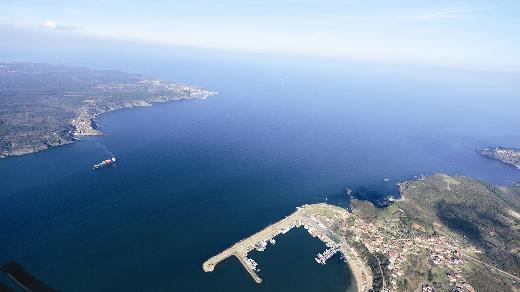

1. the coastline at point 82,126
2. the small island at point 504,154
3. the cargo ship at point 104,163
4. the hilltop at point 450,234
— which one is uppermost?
the coastline at point 82,126

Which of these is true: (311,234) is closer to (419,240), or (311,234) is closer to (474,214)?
(419,240)

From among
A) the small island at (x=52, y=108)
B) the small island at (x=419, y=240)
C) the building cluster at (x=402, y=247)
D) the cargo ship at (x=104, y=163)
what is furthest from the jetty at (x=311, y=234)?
the small island at (x=52, y=108)

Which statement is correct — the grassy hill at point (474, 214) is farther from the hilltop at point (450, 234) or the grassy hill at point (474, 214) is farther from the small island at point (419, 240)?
the small island at point (419, 240)

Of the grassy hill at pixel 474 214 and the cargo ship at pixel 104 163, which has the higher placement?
the cargo ship at pixel 104 163

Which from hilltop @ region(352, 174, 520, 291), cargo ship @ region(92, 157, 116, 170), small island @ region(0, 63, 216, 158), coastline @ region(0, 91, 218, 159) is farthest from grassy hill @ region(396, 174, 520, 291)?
small island @ region(0, 63, 216, 158)

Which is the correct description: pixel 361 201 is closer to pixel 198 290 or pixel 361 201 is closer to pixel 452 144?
pixel 198 290

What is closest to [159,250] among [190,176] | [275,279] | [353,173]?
[275,279]

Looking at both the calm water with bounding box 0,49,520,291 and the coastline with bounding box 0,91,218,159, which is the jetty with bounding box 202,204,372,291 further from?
the coastline with bounding box 0,91,218,159
